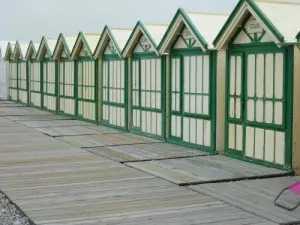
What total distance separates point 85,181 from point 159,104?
5.25m

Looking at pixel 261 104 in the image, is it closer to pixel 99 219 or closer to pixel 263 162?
pixel 263 162

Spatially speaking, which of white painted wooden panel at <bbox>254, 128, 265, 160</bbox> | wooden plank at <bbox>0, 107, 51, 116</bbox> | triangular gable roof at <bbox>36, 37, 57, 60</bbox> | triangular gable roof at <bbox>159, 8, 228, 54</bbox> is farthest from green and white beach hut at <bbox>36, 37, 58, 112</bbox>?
white painted wooden panel at <bbox>254, 128, 265, 160</bbox>

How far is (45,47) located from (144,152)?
39.3 ft

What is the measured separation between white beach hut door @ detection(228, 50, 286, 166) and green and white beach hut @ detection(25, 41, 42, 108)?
47.0ft

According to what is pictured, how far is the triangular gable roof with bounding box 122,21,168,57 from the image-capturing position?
46.5ft

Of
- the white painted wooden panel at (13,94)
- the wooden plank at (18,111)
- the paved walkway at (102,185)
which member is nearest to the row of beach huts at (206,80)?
the paved walkway at (102,185)

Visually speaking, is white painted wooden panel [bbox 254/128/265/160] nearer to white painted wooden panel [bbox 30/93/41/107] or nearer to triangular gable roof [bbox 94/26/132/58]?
triangular gable roof [bbox 94/26/132/58]

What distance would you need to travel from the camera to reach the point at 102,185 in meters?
8.62

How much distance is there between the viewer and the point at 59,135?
15055 mm

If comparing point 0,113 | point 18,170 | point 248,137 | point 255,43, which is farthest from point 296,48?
point 0,113

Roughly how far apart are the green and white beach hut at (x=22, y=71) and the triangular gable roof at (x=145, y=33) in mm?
11742

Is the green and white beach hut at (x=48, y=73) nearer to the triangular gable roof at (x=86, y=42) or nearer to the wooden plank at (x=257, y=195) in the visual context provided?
the triangular gable roof at (x=86, y=42)

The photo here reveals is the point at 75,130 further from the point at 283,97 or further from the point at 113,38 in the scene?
the point at 283,97

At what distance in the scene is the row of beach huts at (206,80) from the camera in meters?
9.65
